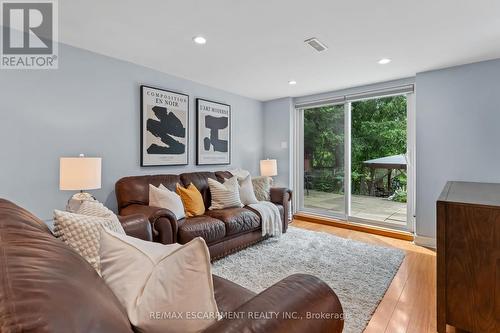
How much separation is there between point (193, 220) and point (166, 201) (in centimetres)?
35

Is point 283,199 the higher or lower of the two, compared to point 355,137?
lower

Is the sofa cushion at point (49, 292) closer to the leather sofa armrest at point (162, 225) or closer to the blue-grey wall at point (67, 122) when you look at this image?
the leather sofa armrest at point (162, 225)

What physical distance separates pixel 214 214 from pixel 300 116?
2769mm

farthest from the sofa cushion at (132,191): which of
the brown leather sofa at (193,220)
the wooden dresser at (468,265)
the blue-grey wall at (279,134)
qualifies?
the wooden dresser at (468,265)

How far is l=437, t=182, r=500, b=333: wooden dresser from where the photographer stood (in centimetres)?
150

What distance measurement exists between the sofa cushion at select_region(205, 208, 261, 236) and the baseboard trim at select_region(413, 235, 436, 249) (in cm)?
211

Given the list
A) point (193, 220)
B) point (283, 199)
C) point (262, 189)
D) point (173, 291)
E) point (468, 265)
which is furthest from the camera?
point (262, 189)

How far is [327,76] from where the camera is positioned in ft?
11.5

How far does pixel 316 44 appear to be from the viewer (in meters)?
2.51

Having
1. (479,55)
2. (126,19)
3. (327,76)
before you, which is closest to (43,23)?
(126,19)

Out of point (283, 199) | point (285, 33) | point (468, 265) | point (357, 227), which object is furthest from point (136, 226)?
point (357, 227)

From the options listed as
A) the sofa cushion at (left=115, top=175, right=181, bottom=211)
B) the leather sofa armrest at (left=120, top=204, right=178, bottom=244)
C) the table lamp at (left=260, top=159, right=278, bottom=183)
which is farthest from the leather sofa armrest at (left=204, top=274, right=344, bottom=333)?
the table lamp at (left=260, top=159, right=278, bottom=183)

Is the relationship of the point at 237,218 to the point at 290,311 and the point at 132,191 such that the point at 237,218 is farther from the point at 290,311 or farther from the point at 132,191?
the point at 290,311

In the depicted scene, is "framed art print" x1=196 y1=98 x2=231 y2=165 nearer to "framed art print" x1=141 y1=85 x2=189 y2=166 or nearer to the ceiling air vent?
"framed art print" x1=141 y1=85 x2=189 y2=166
